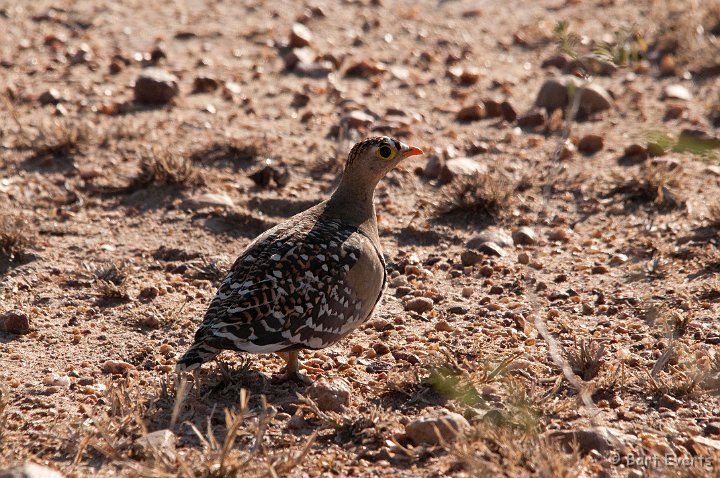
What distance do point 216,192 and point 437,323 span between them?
2.81m

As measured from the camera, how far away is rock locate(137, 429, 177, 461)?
420cm

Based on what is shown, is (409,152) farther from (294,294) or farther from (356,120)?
(356,120)

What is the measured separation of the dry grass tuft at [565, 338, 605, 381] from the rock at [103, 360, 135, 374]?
2.63 metres

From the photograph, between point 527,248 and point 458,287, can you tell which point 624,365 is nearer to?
point 458,287

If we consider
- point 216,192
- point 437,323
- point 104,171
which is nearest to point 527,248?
point 437,323

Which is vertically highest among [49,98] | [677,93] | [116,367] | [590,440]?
[590,440]

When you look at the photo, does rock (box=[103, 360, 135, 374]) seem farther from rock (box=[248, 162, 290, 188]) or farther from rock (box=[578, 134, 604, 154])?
rock (box=[578, 134, 604, 154])

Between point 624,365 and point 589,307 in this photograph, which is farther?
point 589,307

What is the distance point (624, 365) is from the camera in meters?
5.20

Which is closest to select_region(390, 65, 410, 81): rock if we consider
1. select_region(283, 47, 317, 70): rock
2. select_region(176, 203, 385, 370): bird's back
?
select_region(283, 47, 317, 70): rock

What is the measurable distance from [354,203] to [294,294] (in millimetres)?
1182

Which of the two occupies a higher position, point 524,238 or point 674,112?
point 674,112

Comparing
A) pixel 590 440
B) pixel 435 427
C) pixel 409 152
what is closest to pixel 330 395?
pixel 435 427

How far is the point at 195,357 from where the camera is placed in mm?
4785
